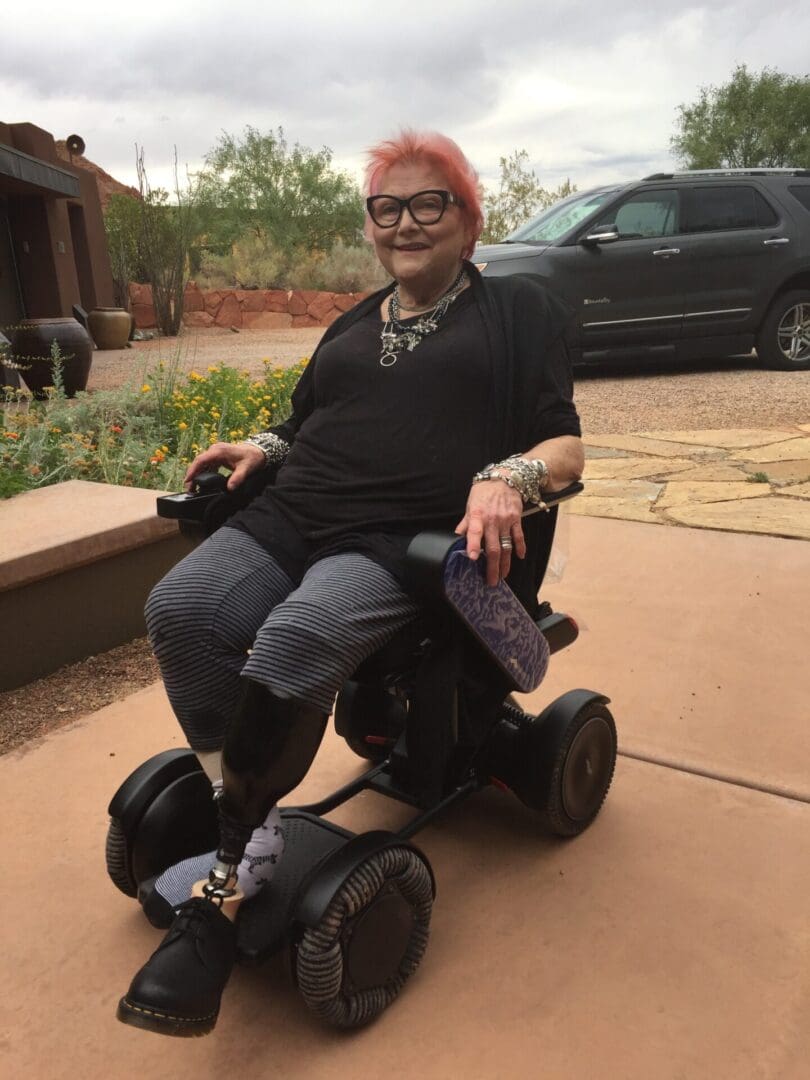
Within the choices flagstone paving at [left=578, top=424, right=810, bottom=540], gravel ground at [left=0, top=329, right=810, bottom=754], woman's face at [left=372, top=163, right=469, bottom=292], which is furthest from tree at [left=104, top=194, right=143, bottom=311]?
woman's face at [left=372, top=163, right=469, bottom=292]

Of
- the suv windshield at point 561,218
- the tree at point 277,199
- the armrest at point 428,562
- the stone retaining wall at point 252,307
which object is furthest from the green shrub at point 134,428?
the tree at point 277,199

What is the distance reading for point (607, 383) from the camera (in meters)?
8.86

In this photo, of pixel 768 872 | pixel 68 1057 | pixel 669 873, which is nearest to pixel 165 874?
pixel 68 1057

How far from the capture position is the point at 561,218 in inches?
360

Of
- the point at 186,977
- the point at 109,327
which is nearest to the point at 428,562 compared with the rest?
the point at 186,977

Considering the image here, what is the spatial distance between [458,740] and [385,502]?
0.53m

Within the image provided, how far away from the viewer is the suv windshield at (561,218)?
8.84m

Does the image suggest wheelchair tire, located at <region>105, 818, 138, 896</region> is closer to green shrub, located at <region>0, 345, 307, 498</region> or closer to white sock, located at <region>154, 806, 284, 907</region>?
white sock, located at <region>154, 806, 284, 907</region>

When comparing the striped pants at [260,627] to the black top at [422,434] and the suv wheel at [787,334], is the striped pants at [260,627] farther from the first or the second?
A: the suv wheel at [787,334]

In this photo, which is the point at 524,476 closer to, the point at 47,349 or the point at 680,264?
the point at 47,349

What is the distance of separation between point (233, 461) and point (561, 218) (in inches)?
306

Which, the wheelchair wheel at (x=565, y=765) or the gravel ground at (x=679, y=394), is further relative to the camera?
the gravel ground at (x=679, y=394)

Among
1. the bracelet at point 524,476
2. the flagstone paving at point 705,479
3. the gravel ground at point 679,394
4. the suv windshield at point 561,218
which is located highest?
the suv windshield at point 561,218

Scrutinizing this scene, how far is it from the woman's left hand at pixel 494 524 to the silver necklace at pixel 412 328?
435 mm
